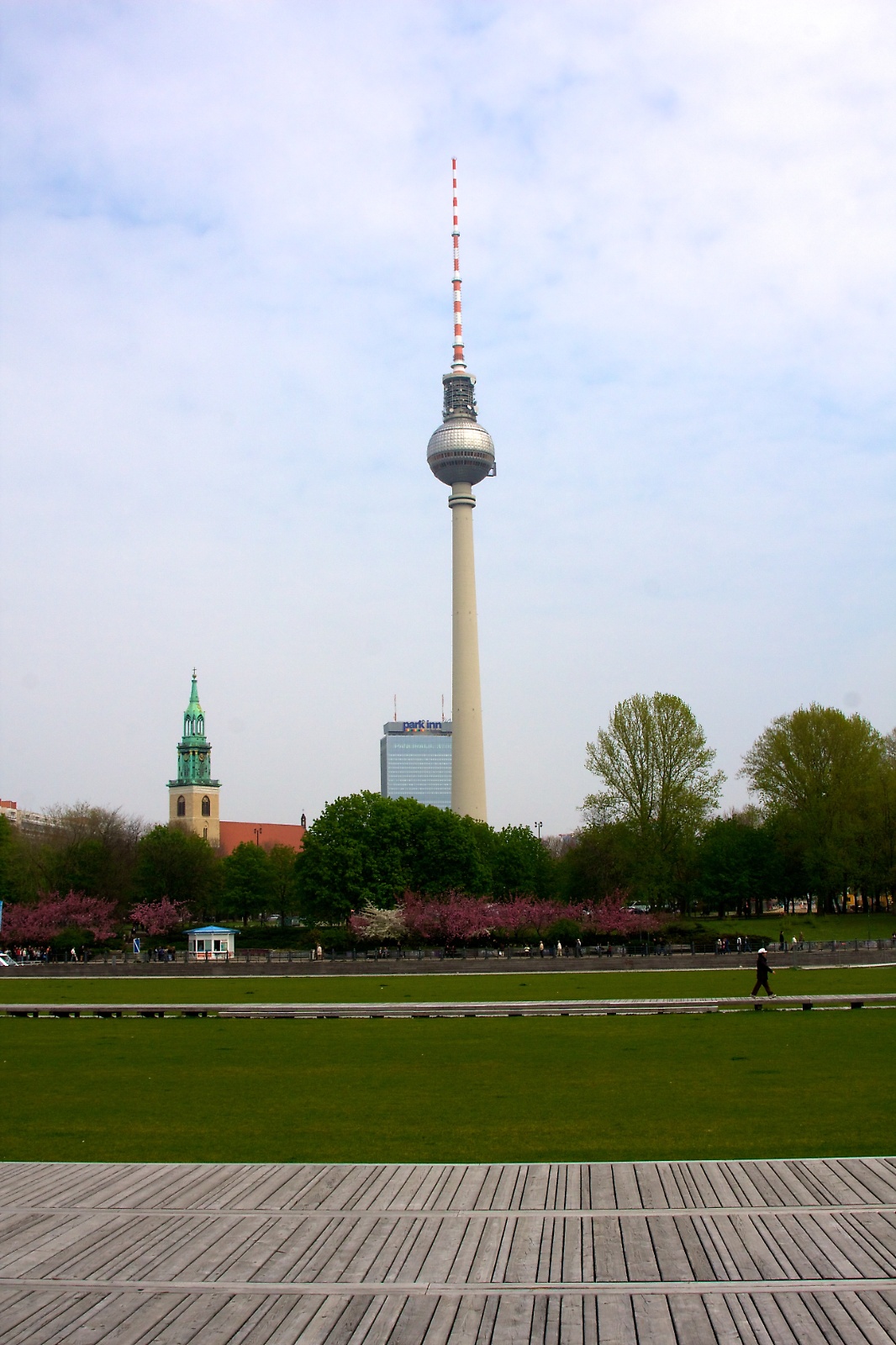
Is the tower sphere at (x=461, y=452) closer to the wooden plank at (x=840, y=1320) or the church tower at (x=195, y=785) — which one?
the church tower at (x=195, y=785)

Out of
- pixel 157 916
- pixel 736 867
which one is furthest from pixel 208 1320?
pixel 736 867

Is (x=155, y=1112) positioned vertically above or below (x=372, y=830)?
below

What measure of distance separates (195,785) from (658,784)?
107965 mm

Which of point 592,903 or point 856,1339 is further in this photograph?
point 592,903

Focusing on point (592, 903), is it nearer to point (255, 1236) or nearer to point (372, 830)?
point (372, 830)

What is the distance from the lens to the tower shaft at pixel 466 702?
5162 inches

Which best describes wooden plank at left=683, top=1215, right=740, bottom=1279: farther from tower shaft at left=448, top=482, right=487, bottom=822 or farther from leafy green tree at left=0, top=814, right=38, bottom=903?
tower shaft at left=448, top=482, right=487, bottom=822

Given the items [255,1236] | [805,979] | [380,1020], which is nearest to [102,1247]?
[255,1236]

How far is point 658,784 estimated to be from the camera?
3238 inches

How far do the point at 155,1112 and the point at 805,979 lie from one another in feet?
95.5

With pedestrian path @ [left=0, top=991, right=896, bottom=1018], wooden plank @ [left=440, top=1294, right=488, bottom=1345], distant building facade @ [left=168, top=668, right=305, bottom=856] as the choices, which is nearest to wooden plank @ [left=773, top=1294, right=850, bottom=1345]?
wooden plank @ [left=440, top=1294, right=488, bottom=1345]

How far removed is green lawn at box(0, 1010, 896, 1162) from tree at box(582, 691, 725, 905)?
5639cm

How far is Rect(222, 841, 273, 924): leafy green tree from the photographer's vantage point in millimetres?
104000

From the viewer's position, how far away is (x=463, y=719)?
132375mm
